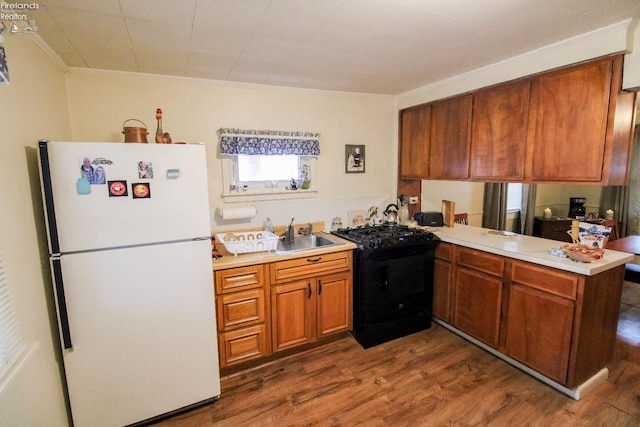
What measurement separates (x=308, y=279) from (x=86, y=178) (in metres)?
1.58

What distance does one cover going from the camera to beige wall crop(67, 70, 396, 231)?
234 cm

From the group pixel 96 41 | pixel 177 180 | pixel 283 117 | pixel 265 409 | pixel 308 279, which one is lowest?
pixel 265 409

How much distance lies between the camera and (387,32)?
1.81m

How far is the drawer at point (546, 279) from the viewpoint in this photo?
1.90m

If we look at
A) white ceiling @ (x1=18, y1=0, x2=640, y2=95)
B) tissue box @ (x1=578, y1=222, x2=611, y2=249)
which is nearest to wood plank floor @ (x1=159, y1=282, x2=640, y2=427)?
tissue box @ (x1=578, y1=222, x2=611, y2=249)

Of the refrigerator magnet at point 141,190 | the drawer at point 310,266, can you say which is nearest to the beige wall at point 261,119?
the drawer at point 310,266

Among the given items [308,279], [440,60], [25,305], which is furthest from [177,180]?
[440,60]

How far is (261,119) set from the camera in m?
2.83

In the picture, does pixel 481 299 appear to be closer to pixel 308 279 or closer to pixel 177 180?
pixel 308 279

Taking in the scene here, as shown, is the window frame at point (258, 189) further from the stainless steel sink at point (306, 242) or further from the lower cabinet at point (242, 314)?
the lower cabinet at point (242, 314)

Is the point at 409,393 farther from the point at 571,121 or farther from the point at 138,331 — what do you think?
the point at 571,121

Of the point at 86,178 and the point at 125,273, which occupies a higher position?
the point at 86,178

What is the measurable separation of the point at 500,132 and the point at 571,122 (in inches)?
19.1

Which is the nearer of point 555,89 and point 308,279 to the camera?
point 555,89
